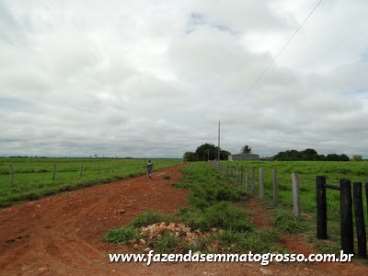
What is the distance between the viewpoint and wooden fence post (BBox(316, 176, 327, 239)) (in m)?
6.84

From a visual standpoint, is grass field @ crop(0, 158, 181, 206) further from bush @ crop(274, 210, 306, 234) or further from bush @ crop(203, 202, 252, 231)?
bush @ crop(274, 210, 306, 234)

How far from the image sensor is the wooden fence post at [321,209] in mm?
6844

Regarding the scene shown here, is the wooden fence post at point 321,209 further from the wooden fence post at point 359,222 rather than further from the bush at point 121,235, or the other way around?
the bush at point 121,235

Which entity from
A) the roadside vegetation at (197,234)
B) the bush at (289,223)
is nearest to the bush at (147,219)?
the roadside vegetation at (197,234)

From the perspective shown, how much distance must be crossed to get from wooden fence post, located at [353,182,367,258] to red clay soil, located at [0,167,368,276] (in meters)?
0.44

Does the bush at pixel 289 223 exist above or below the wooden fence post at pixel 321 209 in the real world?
below

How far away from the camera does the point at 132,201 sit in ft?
37.5

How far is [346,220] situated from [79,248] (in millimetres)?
4749

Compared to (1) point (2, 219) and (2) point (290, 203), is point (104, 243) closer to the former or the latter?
(1) point (2, 219)

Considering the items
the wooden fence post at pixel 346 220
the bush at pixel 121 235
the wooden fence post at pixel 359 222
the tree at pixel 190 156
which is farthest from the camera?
the tree at pixel 190 156

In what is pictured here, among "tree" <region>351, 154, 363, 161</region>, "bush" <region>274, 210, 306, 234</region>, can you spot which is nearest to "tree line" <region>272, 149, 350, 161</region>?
"tree" <region>351, 154, 363, 161</region>

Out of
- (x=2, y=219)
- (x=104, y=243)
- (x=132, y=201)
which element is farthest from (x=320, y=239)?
(x=2, y=219)

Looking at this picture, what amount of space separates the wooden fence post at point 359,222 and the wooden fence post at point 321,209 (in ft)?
3.61

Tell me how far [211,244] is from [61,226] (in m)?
4.00
